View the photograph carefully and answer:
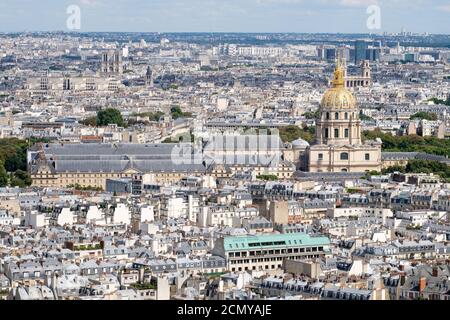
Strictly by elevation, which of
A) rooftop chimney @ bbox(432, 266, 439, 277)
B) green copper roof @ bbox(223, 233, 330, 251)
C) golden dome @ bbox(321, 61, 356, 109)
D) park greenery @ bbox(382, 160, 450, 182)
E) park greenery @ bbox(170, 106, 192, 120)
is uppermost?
golden dome @ bbox(321, 61, 356, 109)

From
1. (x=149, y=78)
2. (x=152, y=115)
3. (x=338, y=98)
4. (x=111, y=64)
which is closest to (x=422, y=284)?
(x=338, y=98)

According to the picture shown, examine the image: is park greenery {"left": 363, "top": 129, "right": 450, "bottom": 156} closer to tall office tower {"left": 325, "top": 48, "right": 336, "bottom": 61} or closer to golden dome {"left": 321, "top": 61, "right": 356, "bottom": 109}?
golden dome {"left": 321, "top": 61, "right": 356, "bottom": 109}

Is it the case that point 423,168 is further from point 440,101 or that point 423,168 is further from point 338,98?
point 440,101

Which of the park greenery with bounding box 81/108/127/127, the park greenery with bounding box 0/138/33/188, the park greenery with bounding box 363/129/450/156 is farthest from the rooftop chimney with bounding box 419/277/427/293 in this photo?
the park greenery with bounding box 81/108/127/127

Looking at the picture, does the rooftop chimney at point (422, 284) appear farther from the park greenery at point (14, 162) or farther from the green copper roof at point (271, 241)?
the park greenery at point (14, 162)

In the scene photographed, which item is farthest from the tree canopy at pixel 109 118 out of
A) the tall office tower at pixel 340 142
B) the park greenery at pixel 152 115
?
the tall office tower at pixel 340 142

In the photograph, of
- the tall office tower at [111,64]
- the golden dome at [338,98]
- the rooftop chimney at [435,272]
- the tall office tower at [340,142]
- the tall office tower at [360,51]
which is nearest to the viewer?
the rooftop chimney at [435,272]

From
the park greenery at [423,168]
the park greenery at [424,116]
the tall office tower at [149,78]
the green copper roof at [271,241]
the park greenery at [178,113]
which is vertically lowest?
the park greenery at [423,168]
